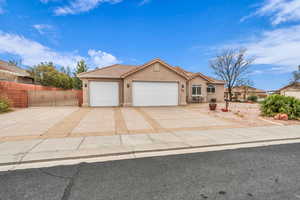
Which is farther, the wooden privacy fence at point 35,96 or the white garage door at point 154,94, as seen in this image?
the white garage door at point 154,94

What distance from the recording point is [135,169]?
121 inches

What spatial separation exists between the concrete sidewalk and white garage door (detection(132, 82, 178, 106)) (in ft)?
29.8

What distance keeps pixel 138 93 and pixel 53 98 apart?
8629 mm

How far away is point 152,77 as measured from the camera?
14586 millimetres

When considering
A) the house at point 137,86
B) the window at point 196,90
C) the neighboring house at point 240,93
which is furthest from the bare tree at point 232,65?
the house at point 137,86

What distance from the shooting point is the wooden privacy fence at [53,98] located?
43.5 feet

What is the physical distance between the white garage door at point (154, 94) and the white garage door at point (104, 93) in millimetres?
1961

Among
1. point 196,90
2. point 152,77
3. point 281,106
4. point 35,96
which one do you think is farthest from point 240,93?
point 35,96

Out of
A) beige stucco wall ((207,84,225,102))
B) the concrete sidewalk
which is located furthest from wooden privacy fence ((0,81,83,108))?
beige stucco wall ((207,84,225,102))

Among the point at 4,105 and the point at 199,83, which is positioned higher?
the point at 199,83

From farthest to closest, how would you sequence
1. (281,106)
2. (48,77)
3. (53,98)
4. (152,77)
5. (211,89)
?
(48,77) → (211,89) → (152,77) → (53,98) → (281,106)

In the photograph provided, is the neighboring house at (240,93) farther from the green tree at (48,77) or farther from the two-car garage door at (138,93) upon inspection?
the green tree at (48,77)

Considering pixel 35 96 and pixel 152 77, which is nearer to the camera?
pixel 35 96

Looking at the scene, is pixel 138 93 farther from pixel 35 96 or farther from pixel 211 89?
pixel 211 89
